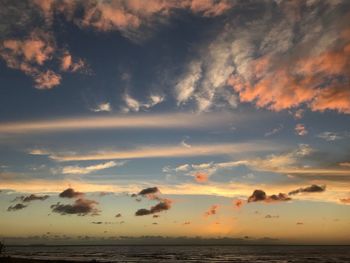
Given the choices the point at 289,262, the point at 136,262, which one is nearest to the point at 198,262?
the point at 136,262

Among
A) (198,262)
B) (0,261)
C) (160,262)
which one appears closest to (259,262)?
(198,262)

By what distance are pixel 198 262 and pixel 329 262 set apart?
43.1m

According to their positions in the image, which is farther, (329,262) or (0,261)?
(329,262)

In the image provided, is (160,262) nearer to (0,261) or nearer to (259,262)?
(259,262)

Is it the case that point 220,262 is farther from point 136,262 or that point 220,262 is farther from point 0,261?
point 0,261

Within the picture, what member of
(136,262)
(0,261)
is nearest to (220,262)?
(136,262)

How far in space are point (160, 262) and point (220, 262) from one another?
19.3 m

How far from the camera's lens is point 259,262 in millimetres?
128500

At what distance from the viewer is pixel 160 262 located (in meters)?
125

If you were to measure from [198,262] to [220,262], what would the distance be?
713 centimetres

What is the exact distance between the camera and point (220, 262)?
412 ft

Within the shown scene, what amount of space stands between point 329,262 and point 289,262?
12.9 m

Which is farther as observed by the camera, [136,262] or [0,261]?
[136,262]

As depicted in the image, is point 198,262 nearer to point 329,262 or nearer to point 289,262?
point 289,262
